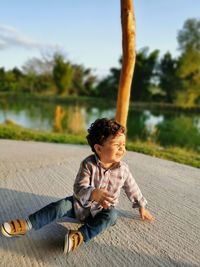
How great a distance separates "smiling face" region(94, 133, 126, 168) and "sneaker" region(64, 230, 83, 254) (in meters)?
0.44

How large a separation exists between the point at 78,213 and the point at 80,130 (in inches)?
295

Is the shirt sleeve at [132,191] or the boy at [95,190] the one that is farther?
the shirt sleeve at [132,191]

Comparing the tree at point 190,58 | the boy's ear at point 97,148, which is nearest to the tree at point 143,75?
the tree at point 190,58

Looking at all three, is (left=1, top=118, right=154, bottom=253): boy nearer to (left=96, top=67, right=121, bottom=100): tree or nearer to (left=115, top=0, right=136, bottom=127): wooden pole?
(left=115, top=0, right=136, bottom=127): wooden pole

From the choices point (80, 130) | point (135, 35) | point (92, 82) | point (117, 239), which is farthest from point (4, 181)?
point (92, 82)

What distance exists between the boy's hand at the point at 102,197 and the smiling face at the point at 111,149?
0.22 m

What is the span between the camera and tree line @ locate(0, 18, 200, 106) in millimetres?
26828

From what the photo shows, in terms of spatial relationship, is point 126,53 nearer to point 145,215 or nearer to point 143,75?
point 145,215

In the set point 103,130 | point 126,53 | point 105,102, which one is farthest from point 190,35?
point 103,130

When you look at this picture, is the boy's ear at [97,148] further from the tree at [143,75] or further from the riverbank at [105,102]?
the tree at [143,75]

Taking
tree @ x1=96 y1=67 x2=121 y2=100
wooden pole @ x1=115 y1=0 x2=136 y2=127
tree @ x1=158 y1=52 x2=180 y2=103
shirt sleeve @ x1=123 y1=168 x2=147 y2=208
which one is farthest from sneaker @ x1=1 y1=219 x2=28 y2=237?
tree @ x1=96 y1=67 x2=121 y2=100

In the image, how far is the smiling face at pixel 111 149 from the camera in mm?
2176

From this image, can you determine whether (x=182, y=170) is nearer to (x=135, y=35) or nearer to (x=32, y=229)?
(x=135, y=35)

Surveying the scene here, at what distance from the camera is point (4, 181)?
332cm
